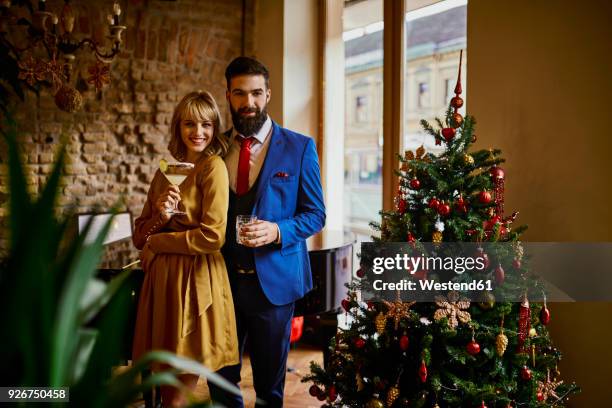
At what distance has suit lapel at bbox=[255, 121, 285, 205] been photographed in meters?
2.28

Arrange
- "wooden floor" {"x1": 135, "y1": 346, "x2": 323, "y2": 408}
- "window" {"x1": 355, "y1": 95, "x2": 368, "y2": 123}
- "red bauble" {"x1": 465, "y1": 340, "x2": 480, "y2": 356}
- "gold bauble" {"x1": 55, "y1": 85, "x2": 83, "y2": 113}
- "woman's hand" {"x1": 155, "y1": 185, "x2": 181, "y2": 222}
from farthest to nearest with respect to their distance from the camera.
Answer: "window" {"x1": 355, "y1": 95, "x2": 368, "y2": 123} → "gold bauble" {"x1": 55, "y1": 85, "x2": 83, "y2": 113} → "wooden floor" {"x1": 135, "y1": 346, "x2": 323, "y2": 408} → "woman's hand" {"x1": 155, "y1": 185, "x2": 181, "y2": 222} → "red bauble" {"x1": 465, "y1": 340, "x2": 480, "y2": 356}

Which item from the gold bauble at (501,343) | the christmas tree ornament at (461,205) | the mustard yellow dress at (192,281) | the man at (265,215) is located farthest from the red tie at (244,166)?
the gold bauble at (501,343)

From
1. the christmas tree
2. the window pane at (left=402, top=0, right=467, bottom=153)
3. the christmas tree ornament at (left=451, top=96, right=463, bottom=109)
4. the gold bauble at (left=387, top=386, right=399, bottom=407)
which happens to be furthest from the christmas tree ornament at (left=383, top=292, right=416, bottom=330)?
the window pane at (left=402, top=0, right=467, bottom=153)

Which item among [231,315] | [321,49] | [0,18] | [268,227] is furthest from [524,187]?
[0,18]

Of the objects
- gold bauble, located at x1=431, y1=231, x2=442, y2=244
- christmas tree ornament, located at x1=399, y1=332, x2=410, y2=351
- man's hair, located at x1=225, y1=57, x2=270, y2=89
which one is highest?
man's hair, located at x1=225, y1=57, x2=270, y2=89

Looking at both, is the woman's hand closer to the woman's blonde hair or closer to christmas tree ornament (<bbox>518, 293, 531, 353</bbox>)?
the woman's blonde hair

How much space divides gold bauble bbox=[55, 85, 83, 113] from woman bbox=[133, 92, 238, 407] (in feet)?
6.09

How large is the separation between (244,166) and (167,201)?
0.37 metres

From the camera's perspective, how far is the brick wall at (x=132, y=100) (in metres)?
4.09

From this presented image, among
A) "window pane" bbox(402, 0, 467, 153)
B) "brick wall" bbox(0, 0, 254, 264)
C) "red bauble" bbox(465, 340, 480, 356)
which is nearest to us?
"red bauble" bbox(465, 340, 480, 356)

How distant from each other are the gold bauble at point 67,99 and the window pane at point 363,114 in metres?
2.02

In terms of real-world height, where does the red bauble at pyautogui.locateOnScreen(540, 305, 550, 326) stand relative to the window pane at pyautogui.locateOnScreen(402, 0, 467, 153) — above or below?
below

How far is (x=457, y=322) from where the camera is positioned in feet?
6.84

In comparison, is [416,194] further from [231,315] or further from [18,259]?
[18,259]
